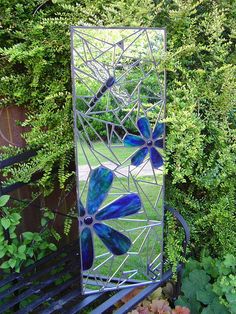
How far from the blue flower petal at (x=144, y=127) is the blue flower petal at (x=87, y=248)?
57 cm

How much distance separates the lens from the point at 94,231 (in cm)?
188

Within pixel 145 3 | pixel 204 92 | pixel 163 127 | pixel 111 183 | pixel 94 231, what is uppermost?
pixel 145 3

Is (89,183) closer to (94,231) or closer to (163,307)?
(94,231)

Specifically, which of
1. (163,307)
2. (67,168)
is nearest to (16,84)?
(67,168)

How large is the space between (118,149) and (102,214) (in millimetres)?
347

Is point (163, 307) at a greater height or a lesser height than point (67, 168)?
lesser

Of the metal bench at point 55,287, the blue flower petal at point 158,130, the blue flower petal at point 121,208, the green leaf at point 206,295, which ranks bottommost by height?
the green leaf at point 206,295

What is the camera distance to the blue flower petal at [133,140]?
1.83 meters

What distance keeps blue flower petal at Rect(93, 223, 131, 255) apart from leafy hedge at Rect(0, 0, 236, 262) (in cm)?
33

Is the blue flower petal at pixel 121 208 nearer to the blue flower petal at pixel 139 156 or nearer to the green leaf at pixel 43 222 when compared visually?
the blue flower petal at pixel 139 156

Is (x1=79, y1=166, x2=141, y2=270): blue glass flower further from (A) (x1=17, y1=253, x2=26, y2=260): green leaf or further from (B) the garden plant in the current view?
(A) (x1=17, y1=253, x2=26, y2=260): green leaf

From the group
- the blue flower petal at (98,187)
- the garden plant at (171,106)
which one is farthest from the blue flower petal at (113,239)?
the garden plant at (171,106)

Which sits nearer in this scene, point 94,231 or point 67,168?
point 94,231

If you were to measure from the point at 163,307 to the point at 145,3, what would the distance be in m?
1.64
